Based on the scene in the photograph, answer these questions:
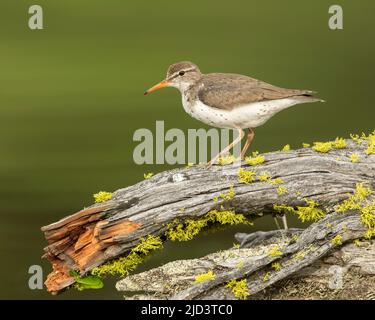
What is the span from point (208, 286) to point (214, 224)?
922 millimetres

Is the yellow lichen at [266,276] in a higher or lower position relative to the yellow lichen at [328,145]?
lower

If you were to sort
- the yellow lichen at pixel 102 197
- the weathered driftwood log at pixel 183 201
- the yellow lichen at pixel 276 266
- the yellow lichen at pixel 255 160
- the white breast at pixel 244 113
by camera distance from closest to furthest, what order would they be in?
1. the yellow lichen at pixel 276 266
2. the weathered driftwood log at pixel 183 201
3. the yellow lichen at pixel 102 197
4. the yellow lichen at pixel 255 160
5. the white breast at pixel 244 113

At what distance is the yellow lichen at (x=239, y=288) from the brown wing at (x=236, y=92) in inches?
80.8

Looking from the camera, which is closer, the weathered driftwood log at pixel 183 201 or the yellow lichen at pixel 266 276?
the yellow lichen at pixel 266 276

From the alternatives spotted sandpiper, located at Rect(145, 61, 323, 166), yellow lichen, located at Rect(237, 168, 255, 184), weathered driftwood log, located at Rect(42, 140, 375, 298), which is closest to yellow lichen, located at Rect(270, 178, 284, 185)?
weathered driftwood log, located at Rect(42, 140, 375, 298)

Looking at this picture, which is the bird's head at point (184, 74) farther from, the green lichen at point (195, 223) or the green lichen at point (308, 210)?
the green lichen at point (308, 210)

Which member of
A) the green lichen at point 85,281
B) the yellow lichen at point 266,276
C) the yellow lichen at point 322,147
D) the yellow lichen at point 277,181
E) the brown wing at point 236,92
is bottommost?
the green lichen at point 85,281

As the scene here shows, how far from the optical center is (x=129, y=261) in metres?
8.29

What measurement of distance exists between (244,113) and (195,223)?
4.64ft

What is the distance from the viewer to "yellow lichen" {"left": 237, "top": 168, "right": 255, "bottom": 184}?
8391 mm

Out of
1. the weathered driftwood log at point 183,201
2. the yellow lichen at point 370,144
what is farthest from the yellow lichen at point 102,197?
the yellow lichen at point 370,144

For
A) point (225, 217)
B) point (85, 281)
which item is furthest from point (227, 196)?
point (85, 281)

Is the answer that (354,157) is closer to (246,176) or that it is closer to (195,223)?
(246,176)

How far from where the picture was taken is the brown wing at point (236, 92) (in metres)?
8.77
